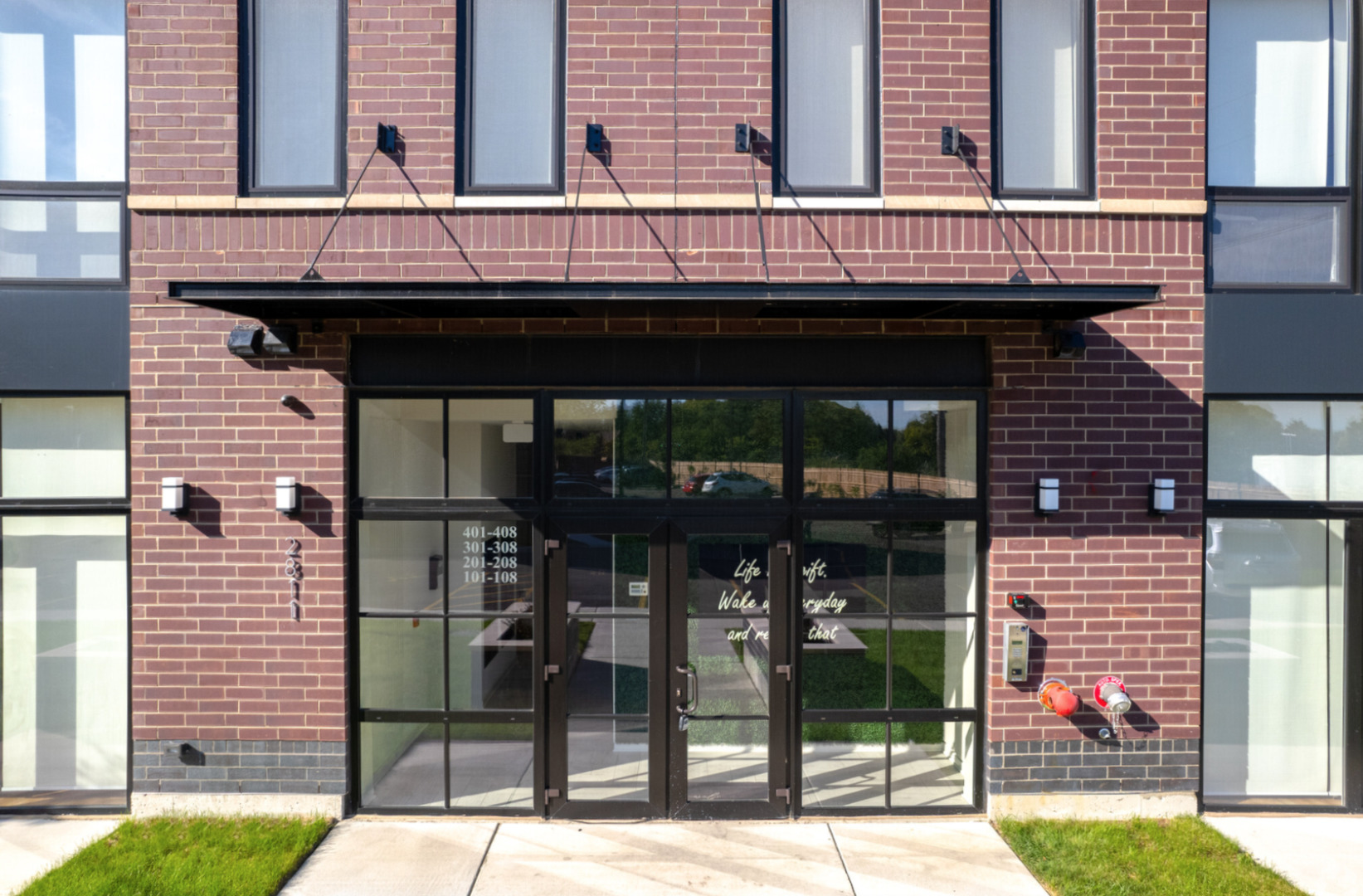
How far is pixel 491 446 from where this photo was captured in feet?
19.9

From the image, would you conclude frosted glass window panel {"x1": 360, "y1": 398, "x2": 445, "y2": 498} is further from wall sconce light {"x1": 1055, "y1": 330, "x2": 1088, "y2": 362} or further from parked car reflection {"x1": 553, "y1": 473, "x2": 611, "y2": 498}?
wall sconce light {"x1": 1055, "y1": 330, "x2": 1088, "y2": 362}

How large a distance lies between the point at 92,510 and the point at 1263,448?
9.42m

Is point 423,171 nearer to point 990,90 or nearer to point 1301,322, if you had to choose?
point 990,90

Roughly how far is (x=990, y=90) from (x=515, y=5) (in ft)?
12.5

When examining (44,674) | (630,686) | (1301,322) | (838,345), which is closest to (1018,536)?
(838,345)

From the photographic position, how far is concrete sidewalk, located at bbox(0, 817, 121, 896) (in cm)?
517

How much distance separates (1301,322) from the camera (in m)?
6.02

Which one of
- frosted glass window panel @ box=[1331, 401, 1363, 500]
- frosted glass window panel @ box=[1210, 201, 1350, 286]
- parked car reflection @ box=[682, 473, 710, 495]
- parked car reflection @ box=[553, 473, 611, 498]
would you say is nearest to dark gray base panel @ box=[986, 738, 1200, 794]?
frosted glass window panel @ box=[1331, 401, 1363, 500]

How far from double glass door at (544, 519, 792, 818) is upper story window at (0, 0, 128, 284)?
14.6 ft

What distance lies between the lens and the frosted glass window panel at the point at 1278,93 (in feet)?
20.4

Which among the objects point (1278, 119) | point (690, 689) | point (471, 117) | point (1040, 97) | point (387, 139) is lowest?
point (690, 689)

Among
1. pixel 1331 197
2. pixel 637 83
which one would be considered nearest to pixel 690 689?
pixel 637 83

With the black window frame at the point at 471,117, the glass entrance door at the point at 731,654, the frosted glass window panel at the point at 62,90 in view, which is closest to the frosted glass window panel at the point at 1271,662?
the glass entrance door at the point at 731,654

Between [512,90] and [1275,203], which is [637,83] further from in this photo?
[1275,203]
